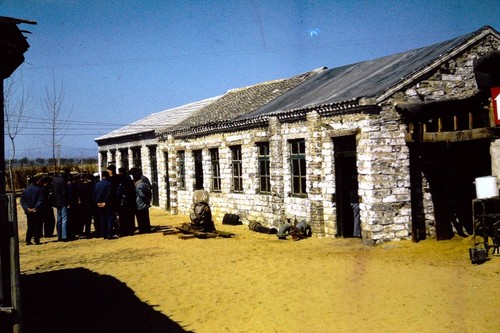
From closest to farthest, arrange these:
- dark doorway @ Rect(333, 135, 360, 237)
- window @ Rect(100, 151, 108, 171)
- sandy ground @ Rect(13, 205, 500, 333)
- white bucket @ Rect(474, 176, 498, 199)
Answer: sandy ground @ Rect(13, 205, 500, 333) < white bucket @ Rect(474, 176, 498, 199) < dark doorway @ Rect(333, 135, 360, 237) < window @ Rect(100, 151, 108, 171)

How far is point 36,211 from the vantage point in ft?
44.1

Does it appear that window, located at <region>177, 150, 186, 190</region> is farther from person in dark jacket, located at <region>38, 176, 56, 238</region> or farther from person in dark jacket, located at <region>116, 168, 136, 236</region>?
person in dark jacket, located at <region>38, 176, 56, 238</region>

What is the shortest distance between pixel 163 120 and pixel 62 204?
1384 centimetres

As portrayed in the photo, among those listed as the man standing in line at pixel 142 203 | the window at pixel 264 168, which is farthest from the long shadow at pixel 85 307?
the window at pixel 264 168

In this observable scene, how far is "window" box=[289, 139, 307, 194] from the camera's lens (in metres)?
13.4

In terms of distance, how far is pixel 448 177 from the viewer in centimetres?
1149

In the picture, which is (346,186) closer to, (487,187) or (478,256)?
(487,187)

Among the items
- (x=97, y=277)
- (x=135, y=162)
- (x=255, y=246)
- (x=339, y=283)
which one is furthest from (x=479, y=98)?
(x=135, y=162)

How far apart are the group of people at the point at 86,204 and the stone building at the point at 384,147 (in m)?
4.18

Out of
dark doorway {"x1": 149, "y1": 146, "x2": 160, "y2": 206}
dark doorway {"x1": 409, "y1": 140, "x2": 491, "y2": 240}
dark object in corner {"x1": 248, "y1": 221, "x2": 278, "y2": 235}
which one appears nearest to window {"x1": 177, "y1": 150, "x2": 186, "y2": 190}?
dark doorway {"x1": 149, "y1": 146, "x2": 160, "y2": 206}

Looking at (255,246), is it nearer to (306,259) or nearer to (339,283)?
(306,259)

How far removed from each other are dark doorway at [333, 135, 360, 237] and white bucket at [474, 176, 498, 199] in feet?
10.9

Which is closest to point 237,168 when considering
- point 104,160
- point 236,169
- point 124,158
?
point 236,169

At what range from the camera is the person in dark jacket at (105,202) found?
13977mm
